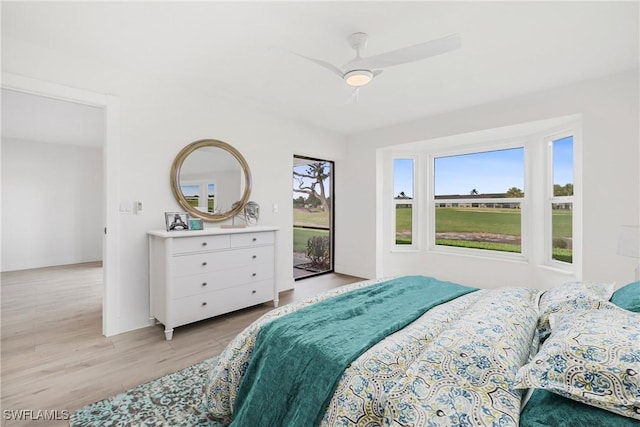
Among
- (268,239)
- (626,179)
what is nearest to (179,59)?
(268,239)

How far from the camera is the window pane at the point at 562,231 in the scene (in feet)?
11.5

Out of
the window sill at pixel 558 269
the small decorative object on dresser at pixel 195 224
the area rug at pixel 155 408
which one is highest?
the small decorative object on dresser at pixel 195 224

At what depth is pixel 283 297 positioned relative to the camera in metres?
3.88

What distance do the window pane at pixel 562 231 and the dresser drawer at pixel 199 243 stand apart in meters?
3.92

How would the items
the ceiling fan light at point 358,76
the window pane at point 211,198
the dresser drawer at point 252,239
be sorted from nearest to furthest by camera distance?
the ceiling fan light at point 358,76 < the dresser drawer at point 252,239 < the window pane at point 211,198

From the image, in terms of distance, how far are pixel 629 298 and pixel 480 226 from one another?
3.13m

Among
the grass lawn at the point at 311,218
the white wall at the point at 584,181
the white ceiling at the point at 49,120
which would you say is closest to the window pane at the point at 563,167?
the white wall at the point at 584,181

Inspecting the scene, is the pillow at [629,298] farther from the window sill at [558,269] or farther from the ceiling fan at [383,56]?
the window sill at [558,269]

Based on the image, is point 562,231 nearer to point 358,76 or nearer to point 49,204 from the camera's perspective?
point 358,76

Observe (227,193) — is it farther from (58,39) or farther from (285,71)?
(58,39)

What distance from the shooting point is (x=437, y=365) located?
965mm

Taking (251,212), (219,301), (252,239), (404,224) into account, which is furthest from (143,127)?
(404,224)

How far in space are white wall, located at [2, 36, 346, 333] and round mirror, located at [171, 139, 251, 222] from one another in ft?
0.32

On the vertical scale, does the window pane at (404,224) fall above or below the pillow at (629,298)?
above
